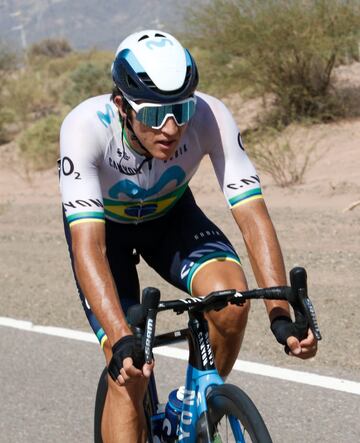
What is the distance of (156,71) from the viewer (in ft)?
10.7

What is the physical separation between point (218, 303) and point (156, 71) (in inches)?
33.5

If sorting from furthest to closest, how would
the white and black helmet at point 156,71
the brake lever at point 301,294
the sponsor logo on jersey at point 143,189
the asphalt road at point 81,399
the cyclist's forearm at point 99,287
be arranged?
1. the asphalt road at point 81,399
2. the sponsor logo on jersey at point 143,189
3. the white and black helmet at point 156,71
4. the cyclist's forearm at point 99,287
5. the brake lever at point 301,294

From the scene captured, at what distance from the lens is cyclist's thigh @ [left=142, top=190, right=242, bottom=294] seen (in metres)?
3.74

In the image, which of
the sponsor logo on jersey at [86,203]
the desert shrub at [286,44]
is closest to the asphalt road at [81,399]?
the sponsor logo on jersey at [86,203]

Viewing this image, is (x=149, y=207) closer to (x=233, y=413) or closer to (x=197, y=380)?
(x=197, y=380)

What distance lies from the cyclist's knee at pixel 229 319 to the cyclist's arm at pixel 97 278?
0.40 metres

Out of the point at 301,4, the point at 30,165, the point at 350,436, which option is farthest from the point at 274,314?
the point at 30,165

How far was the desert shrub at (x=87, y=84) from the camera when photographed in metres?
26.8

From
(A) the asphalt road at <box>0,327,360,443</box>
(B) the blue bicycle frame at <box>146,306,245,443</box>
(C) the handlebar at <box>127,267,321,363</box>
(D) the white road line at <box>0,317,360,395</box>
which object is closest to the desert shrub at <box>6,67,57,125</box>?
(D) the white road line at <box>0,317,360,395</box>

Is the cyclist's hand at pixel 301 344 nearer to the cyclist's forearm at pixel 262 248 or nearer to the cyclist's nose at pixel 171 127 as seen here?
the cyclist's forearm at pixel 262 248

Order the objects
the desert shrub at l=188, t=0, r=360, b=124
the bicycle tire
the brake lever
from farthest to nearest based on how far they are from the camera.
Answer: the desert shrub at l=188, t=0, r=360, b=124 → the brake lever → the bicycle tire

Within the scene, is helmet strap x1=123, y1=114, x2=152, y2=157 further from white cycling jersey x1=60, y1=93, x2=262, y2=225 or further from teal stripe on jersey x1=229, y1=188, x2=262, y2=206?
teal stripe on jersey x1=229, y1=188, x2=262, y2=206

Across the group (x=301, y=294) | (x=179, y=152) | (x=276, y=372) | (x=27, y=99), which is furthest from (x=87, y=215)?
(x=27, y=99)

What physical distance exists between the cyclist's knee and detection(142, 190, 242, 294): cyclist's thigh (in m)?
0.26
